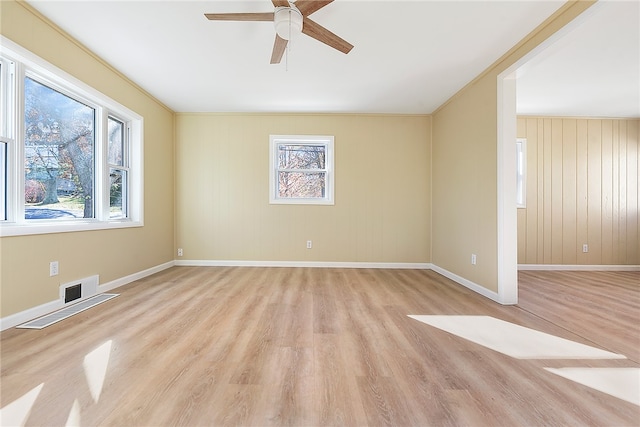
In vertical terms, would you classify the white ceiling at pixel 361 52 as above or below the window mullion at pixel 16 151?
above

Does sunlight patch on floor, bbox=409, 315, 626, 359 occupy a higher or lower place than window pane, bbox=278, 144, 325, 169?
lower

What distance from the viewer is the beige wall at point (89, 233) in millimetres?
2109

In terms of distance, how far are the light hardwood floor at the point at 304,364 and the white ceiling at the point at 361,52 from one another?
2550 mm

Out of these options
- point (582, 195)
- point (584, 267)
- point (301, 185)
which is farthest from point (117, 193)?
point (584, 267)

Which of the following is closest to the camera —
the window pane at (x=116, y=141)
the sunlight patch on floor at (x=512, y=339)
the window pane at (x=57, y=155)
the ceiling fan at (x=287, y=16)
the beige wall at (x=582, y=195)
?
the sunlight patch on floor at (x=512, y=339)

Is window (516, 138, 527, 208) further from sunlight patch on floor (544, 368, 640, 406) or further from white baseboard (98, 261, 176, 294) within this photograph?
white baseboard (98, 261, 176, 294)

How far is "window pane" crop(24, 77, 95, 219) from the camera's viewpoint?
2.36 meters

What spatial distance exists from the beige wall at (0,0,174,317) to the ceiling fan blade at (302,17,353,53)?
232cm

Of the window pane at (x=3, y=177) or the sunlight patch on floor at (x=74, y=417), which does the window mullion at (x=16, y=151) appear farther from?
the sunlight patch on floor at (x=74, y=417)

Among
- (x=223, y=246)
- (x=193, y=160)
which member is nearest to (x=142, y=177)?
(x=193, y=160)

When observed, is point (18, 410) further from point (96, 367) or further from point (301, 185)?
point (301, 185)

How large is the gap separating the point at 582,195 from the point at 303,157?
483 centimetres

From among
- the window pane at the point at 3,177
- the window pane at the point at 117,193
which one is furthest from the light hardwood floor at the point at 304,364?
the window pane at the point at 117,193

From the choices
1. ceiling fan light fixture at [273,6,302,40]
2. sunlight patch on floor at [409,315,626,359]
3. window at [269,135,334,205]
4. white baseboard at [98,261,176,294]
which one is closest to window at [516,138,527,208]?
sunlight patch on floor at [409,315,626,359]
